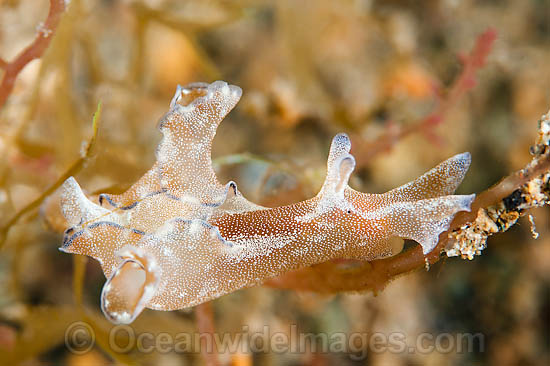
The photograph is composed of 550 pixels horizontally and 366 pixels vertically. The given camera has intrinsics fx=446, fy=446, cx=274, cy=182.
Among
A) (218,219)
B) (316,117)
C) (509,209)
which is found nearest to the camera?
(509,209)

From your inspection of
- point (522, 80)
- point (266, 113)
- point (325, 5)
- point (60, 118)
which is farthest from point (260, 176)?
point (522, 80)

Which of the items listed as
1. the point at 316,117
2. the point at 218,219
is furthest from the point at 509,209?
the point at 316,117

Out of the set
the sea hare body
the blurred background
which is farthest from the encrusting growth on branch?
the blurred background

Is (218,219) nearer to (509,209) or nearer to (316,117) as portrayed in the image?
(509,209)

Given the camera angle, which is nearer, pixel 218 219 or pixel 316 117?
pixel 218 219

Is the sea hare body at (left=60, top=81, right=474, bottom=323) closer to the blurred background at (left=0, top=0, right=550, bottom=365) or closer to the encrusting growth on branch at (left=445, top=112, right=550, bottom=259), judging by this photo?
the encrusting growth on branch at (left=445, top=112, right=550, bottom=259)

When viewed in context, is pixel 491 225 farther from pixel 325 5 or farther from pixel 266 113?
pixel 325 5
